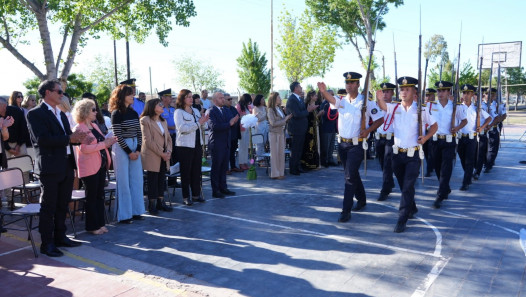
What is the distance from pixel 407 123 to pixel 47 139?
5106 millimetres

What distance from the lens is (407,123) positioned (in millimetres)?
6590

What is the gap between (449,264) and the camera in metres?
5.09

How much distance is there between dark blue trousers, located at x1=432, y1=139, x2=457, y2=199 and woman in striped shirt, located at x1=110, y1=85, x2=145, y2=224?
550 cm

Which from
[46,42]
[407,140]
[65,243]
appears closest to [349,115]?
[407,140]

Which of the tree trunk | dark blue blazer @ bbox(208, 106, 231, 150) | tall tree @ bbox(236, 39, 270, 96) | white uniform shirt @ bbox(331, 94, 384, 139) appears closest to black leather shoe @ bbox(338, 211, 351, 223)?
white uniform shirt @ bbox(331, 94, 384, 139)

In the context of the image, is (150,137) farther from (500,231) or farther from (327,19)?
(327,19)

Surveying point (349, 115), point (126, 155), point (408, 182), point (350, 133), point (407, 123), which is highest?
point (349, 115)

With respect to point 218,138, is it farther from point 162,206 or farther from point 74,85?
point 74,85

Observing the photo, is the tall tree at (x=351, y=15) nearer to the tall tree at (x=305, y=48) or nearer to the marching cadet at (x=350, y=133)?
the tall tree at (x=305, y=48)

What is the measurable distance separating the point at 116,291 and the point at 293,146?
7.38 m

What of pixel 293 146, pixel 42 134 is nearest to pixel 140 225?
pixel 42 134

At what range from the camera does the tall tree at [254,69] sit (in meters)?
53.1

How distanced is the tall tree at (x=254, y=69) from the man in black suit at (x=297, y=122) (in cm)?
4199

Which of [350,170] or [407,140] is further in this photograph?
[350,170]
